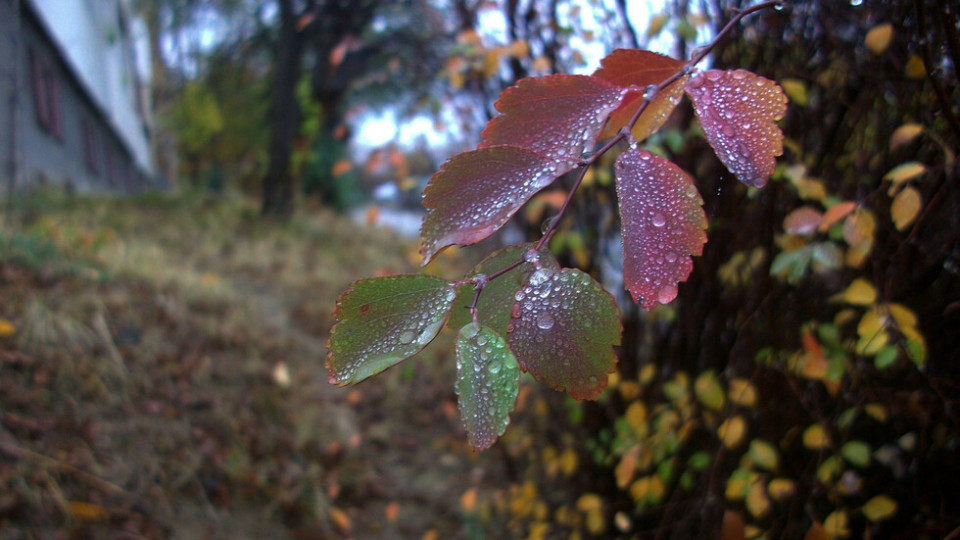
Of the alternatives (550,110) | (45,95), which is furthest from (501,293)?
(45,95)

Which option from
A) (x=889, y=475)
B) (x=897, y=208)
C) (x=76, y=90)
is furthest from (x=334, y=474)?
(x=76, y=90)

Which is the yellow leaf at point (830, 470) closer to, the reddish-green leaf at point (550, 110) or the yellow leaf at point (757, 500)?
the yellow leaf at point (757, 500)

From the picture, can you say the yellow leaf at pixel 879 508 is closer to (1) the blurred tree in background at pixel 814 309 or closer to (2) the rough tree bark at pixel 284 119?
(1) the blurred tree in background at pixel 814 309

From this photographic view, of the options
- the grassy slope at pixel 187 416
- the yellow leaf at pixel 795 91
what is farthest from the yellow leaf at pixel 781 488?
the grassy slope at pixel 187 416

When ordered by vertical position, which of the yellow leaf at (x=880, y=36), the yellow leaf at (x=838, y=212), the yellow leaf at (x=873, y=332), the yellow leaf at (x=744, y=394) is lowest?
the yellow leaf at (x=744, y=394)

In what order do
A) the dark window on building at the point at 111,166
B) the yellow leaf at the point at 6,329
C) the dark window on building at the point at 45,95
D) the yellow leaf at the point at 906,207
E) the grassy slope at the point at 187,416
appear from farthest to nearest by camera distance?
the dark window on building at the point at 111,166
the dark window on building at the point at 45,95
the yellow leaf at the point at 6,329
the grassy slope at the point at 187,416
the yellow leaf at the point at 906,207

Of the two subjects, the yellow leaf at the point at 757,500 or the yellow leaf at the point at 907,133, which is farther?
the yellow leaf at the point at 757,500

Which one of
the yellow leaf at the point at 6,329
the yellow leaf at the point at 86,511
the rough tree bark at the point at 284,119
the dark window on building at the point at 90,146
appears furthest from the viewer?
the dark window on building at the point at 90,146

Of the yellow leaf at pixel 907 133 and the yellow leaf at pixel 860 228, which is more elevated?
the yellow leaf at pixel 907 133
